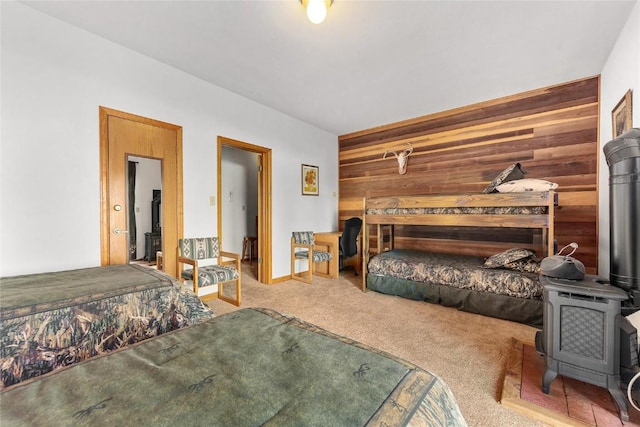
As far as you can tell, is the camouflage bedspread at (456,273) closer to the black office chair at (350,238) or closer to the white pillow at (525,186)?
the black office chair at (350,238)

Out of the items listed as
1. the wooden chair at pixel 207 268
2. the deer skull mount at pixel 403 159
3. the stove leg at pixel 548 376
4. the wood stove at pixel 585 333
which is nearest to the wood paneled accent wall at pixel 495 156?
the deer skull mount at pixel 403 159

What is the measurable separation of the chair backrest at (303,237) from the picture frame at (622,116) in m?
3.69

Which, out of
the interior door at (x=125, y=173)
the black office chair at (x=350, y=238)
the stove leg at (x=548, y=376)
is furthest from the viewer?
the black office chair at (x=350, y=238)

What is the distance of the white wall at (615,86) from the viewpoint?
1.96 metres

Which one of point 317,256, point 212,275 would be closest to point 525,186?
point 317,256

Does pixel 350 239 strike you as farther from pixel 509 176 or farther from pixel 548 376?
pixel 548 376

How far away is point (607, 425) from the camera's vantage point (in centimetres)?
139

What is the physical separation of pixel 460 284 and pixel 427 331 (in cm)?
83

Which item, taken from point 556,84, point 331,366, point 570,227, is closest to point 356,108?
point 556,84

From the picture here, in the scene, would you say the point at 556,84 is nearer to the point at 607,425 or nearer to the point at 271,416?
the point at 607,425

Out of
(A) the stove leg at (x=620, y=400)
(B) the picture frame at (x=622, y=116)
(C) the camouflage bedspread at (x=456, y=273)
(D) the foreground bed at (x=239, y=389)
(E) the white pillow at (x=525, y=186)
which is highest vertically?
(B) the picture frame at (x=622, y=116)

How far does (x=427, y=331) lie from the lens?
8.25 ft

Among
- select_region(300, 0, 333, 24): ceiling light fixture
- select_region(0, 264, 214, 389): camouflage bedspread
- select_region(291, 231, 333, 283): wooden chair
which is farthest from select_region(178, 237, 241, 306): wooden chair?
select_region(300, 0, 333, 24): ceiling light fixture

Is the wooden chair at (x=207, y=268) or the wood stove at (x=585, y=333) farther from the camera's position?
A: the wooden chair at (x=207, y=268)
